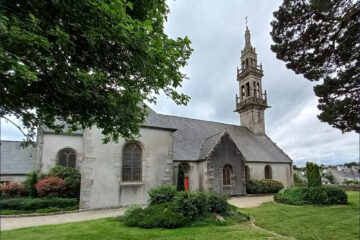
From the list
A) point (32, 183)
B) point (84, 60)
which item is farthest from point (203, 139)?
point (84, 60)

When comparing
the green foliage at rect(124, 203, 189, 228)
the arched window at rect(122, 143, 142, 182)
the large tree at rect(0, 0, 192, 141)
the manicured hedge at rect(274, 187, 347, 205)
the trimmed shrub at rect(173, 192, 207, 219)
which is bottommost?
the manicured hedge at rect(274, 187, 347, 205)

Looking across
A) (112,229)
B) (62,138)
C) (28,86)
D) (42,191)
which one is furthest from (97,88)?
(62,138)

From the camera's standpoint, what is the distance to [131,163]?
1372cm

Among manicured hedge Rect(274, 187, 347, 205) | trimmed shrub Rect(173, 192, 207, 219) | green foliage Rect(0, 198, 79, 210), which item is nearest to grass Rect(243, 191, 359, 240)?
trimmed shrub Rect(173, 192, 207, 219)

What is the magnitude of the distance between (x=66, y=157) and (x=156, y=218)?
1159 centimetres

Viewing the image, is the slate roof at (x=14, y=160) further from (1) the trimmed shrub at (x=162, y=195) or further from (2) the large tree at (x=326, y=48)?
(2) the large tree at (x=326, y=48)

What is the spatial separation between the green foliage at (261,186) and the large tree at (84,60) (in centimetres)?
1597

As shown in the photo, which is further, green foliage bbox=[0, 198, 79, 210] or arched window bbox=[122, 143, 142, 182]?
arched window bbox=[122, 143, 142, 182]

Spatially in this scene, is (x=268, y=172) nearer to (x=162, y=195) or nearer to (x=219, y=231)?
(x=162, y=195)

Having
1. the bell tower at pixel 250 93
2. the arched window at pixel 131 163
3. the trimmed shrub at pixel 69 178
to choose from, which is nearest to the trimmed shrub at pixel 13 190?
the trimmed shrub at pixel 69 178

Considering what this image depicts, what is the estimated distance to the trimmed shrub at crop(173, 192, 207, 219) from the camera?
317 inches

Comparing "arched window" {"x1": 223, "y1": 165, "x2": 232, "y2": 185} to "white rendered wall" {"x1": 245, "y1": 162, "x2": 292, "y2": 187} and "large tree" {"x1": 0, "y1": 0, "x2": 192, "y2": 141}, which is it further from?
"large tree" {"x1": 0, "y1": 0, "x2": 192, "y2": 141}

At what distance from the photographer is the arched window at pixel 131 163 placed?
44.1ft

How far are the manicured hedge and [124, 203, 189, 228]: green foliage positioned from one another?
28.5 ft
